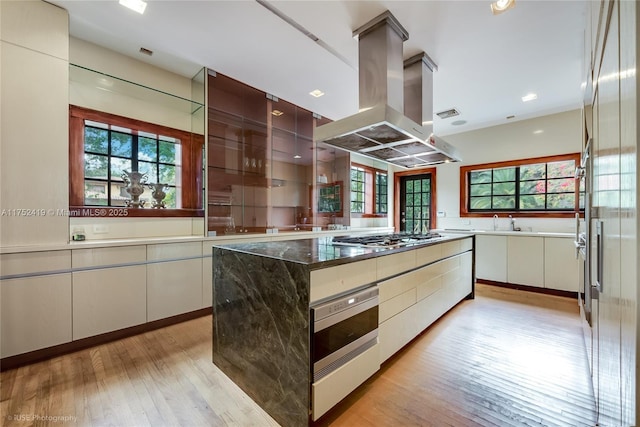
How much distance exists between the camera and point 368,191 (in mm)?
6117

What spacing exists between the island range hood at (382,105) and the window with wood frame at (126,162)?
1937 mm

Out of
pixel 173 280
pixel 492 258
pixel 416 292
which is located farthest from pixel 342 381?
pixel 492 258

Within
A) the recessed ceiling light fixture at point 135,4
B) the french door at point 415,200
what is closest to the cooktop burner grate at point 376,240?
the recessed ceiling light fixture at point 135,4

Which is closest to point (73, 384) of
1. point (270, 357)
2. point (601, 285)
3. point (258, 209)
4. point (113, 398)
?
point (113, 398)

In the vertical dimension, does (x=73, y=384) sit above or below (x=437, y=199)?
below

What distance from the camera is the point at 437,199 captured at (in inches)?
221

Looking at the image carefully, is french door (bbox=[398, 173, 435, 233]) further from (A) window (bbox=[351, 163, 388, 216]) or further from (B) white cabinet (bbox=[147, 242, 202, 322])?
(B) white cabinet (bbox=[147, 242, 202, 322])

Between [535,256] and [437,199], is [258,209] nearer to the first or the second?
[437,199]

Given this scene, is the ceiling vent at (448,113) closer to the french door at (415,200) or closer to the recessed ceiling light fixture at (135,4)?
the french door at (415,200)

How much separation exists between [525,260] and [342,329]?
13.5 ft

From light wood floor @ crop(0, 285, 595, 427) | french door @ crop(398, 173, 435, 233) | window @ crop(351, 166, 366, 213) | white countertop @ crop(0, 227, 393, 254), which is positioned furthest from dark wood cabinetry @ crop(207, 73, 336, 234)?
french door @ crop(398, 173, 435, 233)

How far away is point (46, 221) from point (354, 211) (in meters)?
4.72

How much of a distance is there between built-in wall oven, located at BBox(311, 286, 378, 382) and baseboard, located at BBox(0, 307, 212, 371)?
2.22 m

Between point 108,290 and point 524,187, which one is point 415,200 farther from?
point 108,290
